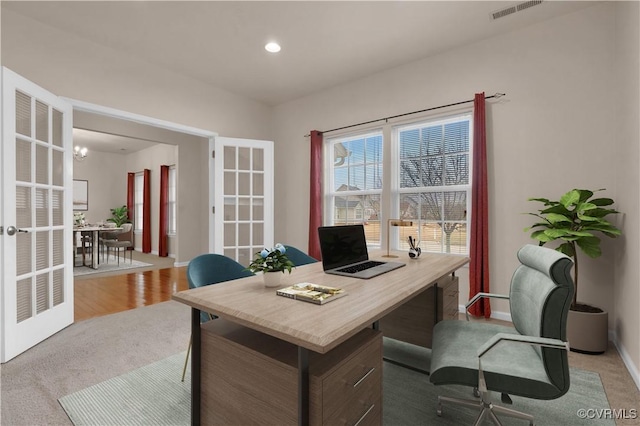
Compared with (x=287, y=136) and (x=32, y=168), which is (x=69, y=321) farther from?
(x=287, y=136)

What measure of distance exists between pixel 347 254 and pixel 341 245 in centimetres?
9

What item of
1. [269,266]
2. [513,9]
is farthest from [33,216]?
[513,9]

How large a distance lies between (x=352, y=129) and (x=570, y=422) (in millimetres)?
3554

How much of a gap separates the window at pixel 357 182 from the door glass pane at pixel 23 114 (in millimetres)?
3285

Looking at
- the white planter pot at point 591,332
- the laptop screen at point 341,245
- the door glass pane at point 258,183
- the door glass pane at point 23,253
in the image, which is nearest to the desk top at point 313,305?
the laptop screen at point 341,245

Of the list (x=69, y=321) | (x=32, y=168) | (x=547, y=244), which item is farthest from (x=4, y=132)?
(x=547, y=244)

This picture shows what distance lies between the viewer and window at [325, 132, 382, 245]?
4.20 metres

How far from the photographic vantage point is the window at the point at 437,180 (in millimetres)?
3553

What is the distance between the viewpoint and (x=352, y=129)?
4.26 meters

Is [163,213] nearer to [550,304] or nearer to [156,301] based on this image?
[156,301]

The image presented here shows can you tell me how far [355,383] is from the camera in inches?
47.5

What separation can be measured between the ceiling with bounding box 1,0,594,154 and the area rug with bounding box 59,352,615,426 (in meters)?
3.00

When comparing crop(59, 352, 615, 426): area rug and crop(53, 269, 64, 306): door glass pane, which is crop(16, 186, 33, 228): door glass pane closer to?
crop(53, 269, 64, 306): door glass pane

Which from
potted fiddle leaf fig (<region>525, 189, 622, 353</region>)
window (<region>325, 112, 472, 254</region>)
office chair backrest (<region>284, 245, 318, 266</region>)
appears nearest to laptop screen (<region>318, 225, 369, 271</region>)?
office chair backrest (<region>284, 245, 318, 266</region>)
